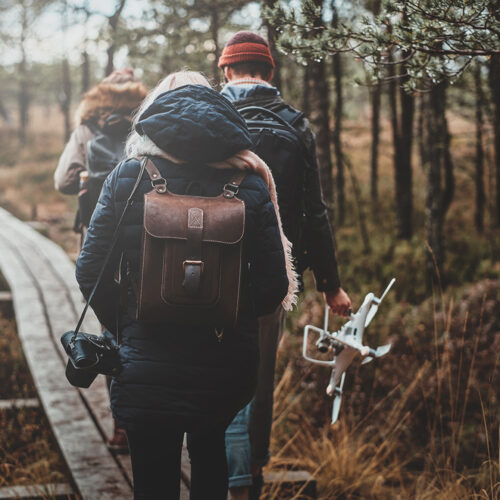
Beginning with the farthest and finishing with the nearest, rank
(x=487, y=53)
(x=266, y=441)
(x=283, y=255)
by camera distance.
→ 1. (x=266, y=441)
2. (x=487, y=53)
3. (x=283, y=255)

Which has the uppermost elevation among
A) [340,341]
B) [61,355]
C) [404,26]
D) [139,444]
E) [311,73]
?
[311,73]

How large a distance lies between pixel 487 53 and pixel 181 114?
4.93 ft

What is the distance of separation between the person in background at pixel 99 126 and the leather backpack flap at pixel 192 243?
5.90 ft

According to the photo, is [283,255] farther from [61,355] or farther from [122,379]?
[61,355]

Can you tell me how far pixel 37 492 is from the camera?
11.7 ft

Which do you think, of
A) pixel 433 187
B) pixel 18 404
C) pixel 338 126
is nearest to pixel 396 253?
pixel 433 187

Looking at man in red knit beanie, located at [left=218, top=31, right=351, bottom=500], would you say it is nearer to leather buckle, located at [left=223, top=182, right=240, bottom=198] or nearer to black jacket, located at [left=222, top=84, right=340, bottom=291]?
black jacket, located at [left=222, top=84, right=340, bottom=291]

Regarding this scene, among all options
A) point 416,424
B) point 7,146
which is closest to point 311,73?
point 416,424

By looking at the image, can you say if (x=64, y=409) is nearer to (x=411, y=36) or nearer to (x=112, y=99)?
(x=112, y=99)

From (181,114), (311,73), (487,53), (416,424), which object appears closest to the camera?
(181,114)

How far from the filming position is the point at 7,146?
35469 millimetres

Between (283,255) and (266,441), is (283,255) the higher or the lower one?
the higher one

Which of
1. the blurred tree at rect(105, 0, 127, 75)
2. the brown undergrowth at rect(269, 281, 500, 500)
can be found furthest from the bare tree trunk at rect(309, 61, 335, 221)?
the blurred tree at rect(105, 0, 127, 75)

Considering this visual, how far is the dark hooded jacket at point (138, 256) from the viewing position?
6.97 feet
